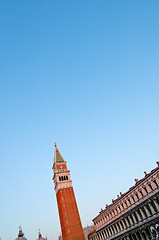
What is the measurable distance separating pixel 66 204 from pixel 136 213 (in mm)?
31347

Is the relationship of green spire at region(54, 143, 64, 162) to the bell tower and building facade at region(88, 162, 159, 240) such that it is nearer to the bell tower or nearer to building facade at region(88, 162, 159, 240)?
the bell tower

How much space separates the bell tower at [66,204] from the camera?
202 feet

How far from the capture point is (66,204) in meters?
65.9

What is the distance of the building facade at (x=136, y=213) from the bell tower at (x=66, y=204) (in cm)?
1196

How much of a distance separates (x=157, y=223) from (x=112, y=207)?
17.0 m

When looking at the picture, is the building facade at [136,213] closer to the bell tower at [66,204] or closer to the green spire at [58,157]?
the bell tower at [66,204]

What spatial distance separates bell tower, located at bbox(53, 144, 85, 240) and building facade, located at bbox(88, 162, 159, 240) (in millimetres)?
11961

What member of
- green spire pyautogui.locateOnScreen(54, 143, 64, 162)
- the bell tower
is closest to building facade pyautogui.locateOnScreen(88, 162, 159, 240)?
the bell tower

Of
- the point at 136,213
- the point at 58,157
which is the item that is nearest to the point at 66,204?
the point at 58,157

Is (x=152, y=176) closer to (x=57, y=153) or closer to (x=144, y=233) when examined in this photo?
(x=144, y=233)

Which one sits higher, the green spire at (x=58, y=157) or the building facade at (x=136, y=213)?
the green spire at (x=58, y=157)

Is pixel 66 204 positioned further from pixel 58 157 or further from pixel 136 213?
pixel 136 213

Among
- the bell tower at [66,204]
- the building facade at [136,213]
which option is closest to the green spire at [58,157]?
the bell tower at [66,204]

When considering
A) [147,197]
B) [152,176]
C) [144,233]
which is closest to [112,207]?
[144,233]
